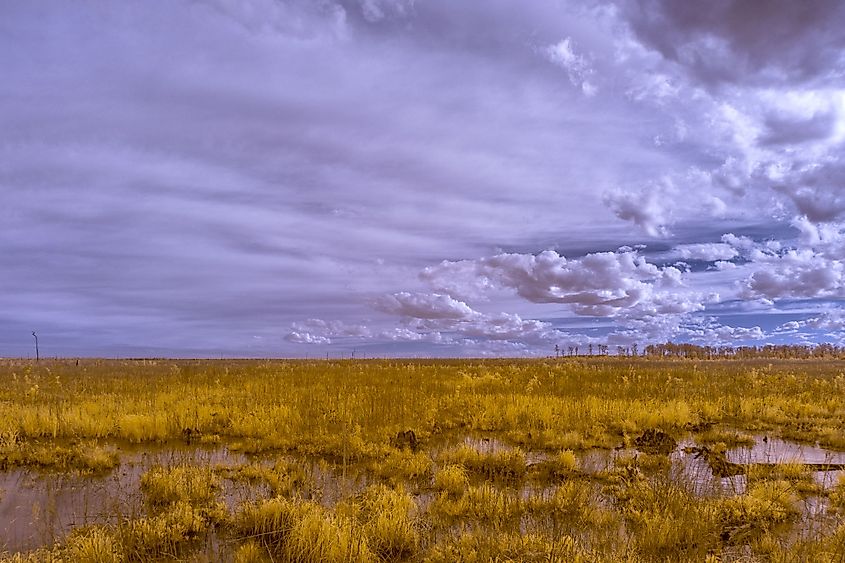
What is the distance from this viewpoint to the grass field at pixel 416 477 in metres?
6.61

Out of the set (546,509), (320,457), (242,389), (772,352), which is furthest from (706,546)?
(772,352)

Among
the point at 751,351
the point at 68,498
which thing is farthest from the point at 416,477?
the point at 751,351

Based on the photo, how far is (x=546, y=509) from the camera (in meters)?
8.04

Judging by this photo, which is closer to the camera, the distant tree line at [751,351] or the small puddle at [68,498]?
the small puddle at [68,498]

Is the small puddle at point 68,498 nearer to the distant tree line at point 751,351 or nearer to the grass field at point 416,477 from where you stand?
the grass field at point 416,477

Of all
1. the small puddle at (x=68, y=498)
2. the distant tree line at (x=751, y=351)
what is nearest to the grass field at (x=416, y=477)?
the small puddle at (x=68, y=498)

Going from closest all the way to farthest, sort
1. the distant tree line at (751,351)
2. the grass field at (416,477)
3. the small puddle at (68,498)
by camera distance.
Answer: the grass field at (416,477)
the small puddle at (68,498)
the distant tree line at (751,351)

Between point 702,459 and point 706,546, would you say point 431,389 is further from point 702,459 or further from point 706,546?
point 706,546

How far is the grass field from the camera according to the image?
21.7ft

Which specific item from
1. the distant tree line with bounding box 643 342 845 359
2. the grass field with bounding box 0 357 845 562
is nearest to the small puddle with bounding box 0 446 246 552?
the grass field with bounding box 0 357 845 562

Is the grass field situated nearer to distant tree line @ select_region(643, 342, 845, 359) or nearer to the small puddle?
the small puddle

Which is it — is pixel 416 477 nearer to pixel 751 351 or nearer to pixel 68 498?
pixel 68 498

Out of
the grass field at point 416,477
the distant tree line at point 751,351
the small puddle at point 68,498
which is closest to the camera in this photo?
the grass field at point 416,477

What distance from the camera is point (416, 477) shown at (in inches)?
400
